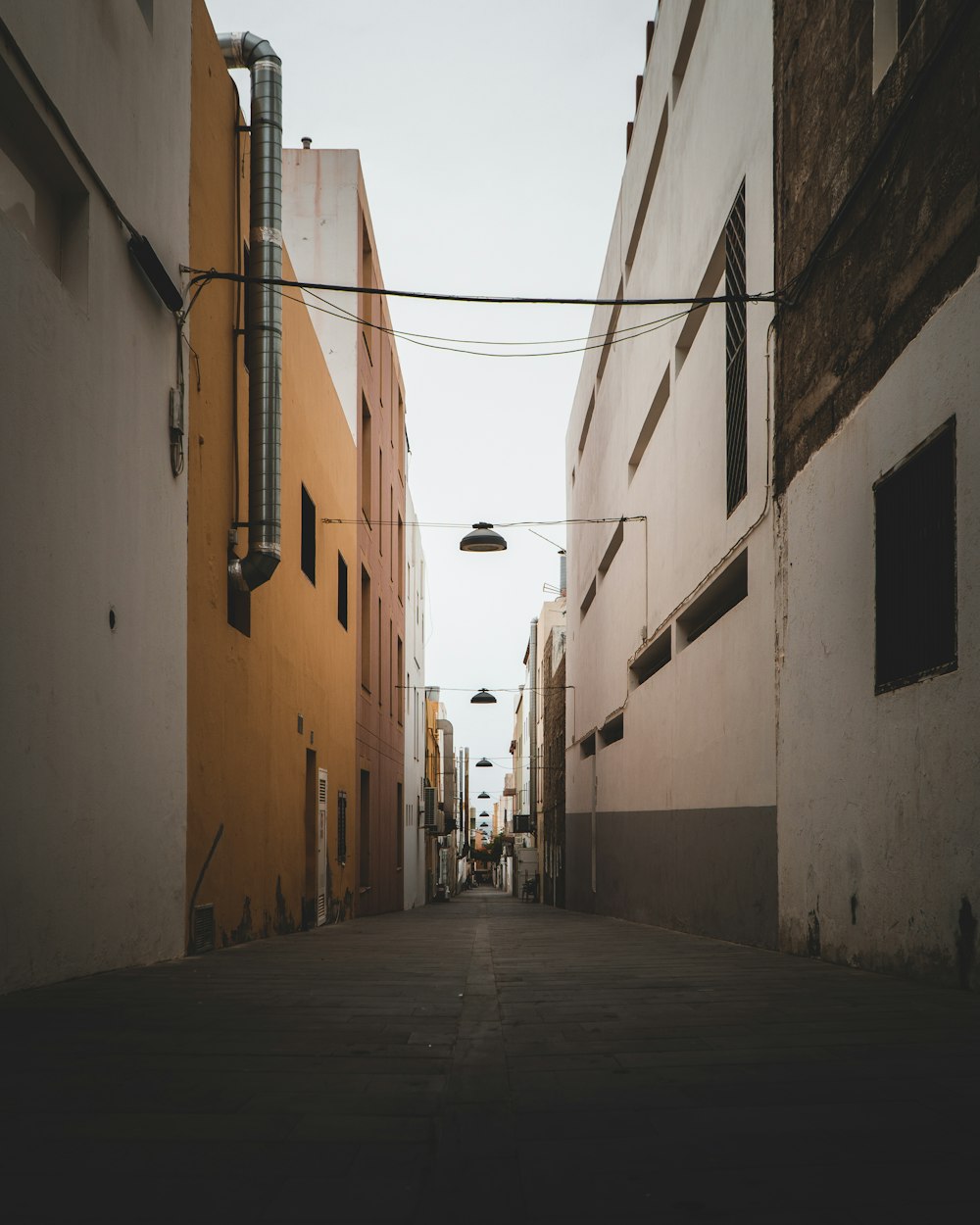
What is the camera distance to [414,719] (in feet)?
110

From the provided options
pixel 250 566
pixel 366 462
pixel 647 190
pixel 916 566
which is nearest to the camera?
pixel 916 566

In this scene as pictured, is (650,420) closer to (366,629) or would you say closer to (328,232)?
(328,232)

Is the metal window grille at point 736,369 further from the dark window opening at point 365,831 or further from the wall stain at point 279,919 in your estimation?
the dark window opening at point 365,831

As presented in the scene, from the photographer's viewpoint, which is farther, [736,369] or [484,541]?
[484,541]

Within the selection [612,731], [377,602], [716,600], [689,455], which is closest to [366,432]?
[377,602]

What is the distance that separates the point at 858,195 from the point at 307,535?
30.6 ft

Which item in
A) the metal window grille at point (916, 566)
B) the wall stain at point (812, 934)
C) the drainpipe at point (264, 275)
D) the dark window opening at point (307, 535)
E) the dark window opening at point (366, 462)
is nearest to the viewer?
the metal window grille at point (916, 566)

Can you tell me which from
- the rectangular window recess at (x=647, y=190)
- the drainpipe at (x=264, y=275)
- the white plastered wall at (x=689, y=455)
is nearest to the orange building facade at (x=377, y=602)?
the rectangular window recess at (x=647, y=190)

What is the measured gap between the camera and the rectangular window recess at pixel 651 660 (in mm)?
15234

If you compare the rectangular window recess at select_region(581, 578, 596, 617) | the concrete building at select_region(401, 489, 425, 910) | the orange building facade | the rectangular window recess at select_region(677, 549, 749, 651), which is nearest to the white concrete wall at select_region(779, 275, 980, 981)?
the rectangular window recess at select_region(677, 549, 749, 651)

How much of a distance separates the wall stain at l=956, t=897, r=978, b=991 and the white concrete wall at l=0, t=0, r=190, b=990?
433 centimetres

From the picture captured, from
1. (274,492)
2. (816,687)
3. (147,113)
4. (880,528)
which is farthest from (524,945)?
(147,113)

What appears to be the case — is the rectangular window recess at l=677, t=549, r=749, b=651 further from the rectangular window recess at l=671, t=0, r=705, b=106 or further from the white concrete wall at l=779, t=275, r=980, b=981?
the rectangular window recess at l=671, t=0, r=705, b=106

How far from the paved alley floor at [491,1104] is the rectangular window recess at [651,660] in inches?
375
